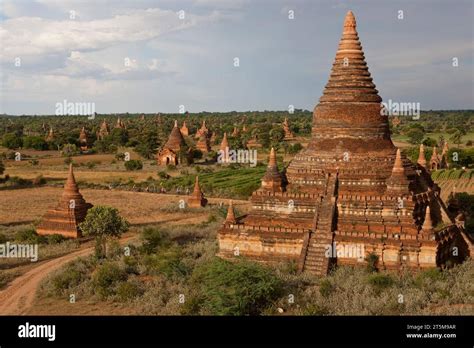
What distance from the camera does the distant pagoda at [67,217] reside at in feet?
90.4

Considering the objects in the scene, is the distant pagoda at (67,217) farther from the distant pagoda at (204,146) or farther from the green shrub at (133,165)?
the distant pagoda at (204,146)

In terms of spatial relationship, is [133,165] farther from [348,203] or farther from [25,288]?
[348,203]

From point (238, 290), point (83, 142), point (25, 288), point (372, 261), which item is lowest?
point (25, 288)

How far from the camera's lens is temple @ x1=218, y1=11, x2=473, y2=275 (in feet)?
62.5

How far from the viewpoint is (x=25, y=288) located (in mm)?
19250

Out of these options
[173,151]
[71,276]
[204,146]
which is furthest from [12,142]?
[71,276]

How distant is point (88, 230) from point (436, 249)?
14.6 m

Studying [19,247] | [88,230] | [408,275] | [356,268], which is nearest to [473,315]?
[408,275]

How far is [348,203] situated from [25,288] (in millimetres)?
11986

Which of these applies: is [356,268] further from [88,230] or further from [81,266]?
[88,230]

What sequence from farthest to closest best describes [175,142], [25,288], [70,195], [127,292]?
[175,142], [70,195], [25,288], [127,292]

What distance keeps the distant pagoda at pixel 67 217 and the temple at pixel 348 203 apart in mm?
9685
